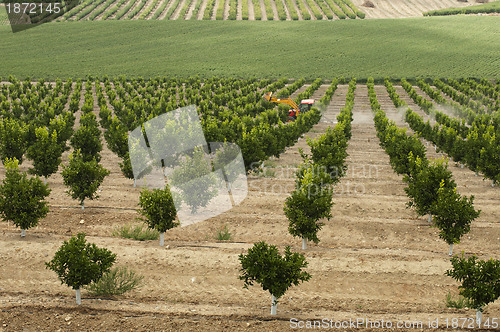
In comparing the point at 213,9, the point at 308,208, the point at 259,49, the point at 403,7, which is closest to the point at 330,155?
the point at 308,208

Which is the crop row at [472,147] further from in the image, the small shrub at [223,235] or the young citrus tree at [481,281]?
the small shrub at [223,235]

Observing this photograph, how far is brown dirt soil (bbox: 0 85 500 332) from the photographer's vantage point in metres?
13.9

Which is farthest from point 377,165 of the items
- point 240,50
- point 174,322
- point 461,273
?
point 240,50

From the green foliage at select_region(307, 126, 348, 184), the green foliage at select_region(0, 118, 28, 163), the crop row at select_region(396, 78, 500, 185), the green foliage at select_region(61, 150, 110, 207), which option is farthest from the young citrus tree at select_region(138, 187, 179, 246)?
the crop row at select_region(396, 78, 500, 185)

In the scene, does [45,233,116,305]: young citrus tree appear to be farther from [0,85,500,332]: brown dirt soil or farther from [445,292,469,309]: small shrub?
[445,292,469,309]: small shrub

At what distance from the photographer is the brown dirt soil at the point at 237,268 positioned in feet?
45.7

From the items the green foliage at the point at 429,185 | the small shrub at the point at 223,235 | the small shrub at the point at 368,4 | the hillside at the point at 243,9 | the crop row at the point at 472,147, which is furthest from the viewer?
the small shrub at the point at 368,4

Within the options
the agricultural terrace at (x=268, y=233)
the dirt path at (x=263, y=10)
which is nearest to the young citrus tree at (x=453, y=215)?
the agricultural terrace at (x=268, y=233)

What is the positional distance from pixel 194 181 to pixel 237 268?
23.7ft

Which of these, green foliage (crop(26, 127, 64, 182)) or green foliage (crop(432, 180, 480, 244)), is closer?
green foliage (crop(432, 180, 480, 244))

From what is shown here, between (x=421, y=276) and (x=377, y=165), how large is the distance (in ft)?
64.1

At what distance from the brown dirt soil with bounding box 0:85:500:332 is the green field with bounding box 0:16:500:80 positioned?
255 feet

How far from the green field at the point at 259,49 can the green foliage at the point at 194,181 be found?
255 ft

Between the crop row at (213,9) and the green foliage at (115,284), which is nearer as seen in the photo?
the green foliage at (115,284)
